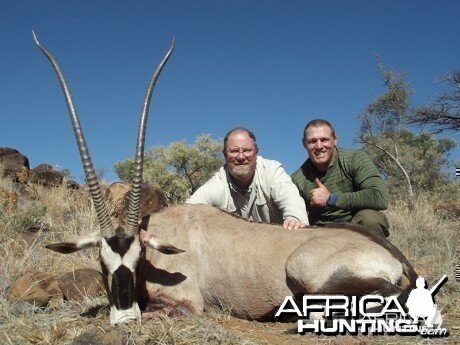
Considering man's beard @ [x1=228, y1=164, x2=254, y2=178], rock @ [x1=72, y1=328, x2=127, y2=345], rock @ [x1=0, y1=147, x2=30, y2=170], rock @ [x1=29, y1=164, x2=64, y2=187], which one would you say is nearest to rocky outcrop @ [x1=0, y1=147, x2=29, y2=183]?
rock @ [x1=0, y1=147, x2=30, y2=170]

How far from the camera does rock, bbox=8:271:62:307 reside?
4.52 metres

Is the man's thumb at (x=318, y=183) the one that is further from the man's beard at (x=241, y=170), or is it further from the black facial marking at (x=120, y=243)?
the black facial marking at (x=120, y=243)

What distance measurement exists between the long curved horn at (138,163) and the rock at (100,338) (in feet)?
3.28

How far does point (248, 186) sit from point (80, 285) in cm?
221

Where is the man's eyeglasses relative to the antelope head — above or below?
above

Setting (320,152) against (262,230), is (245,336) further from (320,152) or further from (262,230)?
(320,152)

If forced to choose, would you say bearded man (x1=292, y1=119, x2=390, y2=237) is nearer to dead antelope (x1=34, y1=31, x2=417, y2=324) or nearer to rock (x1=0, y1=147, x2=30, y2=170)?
dead antelope (x1=34, y1=31, x2=417, y2=324)

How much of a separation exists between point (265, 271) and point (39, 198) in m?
7.04

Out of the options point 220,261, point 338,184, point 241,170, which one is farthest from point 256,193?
point 220,261

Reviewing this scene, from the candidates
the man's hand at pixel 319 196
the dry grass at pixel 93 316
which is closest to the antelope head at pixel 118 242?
the dry grass at pixel 93 316

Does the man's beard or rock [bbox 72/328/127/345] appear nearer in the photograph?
rock [bbox 72/328/127/345]

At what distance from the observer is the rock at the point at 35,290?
14.8ft

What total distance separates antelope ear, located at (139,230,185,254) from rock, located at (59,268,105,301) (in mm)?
916

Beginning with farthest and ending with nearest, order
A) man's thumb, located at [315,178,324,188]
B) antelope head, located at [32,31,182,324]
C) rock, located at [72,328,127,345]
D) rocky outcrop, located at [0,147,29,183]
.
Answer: rocky outcrop, located at [0,147,29,183], man's thumb, located at [315,178,324,188], antelope head, located at [32,31,182,324], rock, located at [72,328,127,345]
